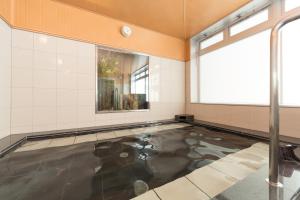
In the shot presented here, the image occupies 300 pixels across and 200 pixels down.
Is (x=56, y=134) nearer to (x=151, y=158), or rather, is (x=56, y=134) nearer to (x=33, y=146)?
(x=33, y=146)

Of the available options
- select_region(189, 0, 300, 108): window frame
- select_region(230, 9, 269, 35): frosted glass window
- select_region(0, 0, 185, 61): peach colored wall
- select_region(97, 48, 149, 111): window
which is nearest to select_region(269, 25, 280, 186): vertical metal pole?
select_region(189, 0, 300, 108): window frame

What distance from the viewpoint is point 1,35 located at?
157 centimetres

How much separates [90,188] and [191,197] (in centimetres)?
55

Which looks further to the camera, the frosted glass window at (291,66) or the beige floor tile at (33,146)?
the frosted glass window at (291,66)

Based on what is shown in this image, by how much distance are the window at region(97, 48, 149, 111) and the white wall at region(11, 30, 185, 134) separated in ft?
0.43

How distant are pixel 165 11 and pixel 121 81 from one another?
4.57 feet

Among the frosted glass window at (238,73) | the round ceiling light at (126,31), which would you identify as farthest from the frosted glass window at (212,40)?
the round ceiling light at (126,31)

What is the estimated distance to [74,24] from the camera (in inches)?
84.6

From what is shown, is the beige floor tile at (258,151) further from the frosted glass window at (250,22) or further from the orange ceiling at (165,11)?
the orange ceiling at (165,11)

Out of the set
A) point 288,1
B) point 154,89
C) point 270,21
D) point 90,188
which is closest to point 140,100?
point 154,89

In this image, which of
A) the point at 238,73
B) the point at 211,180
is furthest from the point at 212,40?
the point at 211,180

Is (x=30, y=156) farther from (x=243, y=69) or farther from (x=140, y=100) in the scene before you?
(x=243, y=69)

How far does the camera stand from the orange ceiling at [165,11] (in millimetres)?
2102

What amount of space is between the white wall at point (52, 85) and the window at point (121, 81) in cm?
13
